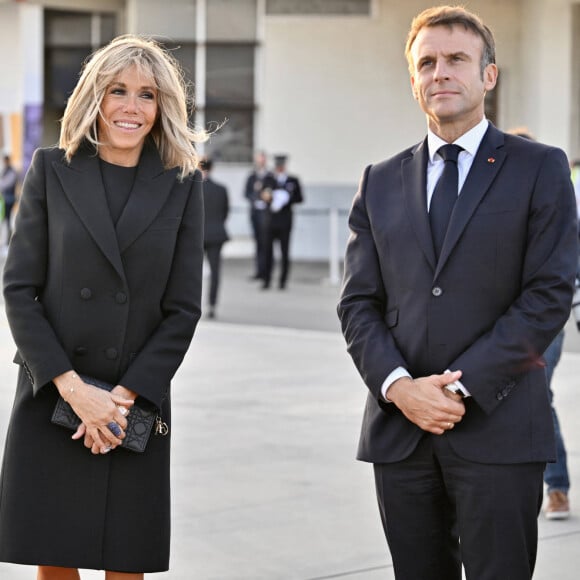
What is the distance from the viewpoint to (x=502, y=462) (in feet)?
11.5

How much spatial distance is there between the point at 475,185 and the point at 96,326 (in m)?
1.20

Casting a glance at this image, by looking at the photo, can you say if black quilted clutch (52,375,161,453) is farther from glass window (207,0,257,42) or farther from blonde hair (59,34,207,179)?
glass window (207,0,257,42)

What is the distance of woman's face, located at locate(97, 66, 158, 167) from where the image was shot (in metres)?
3.78

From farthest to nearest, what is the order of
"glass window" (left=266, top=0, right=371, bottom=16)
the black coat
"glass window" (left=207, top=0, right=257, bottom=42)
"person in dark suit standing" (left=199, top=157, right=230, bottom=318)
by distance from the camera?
"glass window" (left=207, top=0, right=257, bottom=42), "glass window" (left=266, top=0, right=371, bottom=16), the black coat, "person in dark suit standing" (left=199, top=157, right=230, bottom=318)

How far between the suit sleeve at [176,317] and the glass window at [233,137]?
21.9 meters

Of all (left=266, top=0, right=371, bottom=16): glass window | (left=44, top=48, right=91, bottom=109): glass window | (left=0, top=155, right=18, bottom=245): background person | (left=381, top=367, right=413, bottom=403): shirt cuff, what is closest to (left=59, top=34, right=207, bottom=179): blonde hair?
(left=381, top=367, right=413, bottom=403): shirt cuff

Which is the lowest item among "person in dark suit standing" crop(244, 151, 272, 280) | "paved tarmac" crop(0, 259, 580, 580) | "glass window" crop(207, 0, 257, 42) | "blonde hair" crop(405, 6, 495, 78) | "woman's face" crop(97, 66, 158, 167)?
"paved tarmac" crop(0, 259, 580, 580)

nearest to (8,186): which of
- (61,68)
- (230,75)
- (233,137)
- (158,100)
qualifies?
(61,68)

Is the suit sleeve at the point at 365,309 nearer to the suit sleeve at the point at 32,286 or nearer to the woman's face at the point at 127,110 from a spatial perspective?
the woman's face at the point at 127,110

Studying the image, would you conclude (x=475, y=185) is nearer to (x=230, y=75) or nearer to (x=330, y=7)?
(x=330, y=7)

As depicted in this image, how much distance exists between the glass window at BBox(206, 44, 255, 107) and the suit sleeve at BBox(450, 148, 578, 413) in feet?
73.2

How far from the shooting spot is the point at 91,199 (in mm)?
3750

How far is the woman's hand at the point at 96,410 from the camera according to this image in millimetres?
3637

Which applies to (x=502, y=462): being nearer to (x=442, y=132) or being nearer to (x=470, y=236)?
(x=470, y=236)
